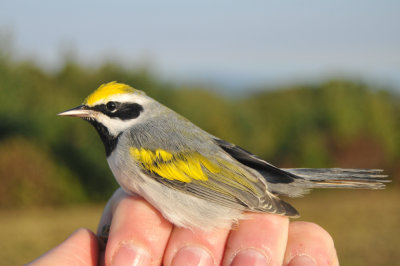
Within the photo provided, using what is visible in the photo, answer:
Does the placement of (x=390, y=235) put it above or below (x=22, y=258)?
above

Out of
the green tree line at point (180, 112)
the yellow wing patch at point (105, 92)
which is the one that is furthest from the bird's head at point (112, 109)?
the green tree line at point (180, 112)

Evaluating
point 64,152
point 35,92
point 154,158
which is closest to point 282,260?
point 154,158

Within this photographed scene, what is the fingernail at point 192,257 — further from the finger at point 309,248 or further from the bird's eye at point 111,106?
the bird's eye at point 111,106

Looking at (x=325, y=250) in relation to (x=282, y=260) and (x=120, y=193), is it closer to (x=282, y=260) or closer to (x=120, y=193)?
(x=282, y=260)

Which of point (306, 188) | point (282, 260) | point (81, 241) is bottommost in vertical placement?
point (81, 241)

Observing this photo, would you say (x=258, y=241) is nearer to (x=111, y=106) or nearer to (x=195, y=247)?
(x=195, y=247)

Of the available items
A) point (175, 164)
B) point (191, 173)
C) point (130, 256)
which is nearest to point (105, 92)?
point (175, 164)
